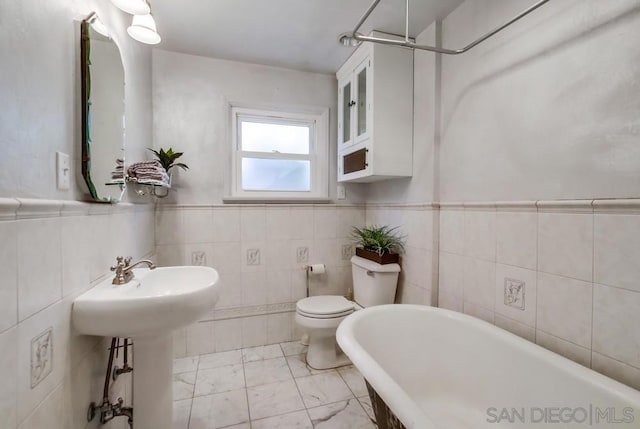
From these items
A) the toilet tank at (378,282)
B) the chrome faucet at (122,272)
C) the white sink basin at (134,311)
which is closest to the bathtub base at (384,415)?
the white sink basin at (134,311)

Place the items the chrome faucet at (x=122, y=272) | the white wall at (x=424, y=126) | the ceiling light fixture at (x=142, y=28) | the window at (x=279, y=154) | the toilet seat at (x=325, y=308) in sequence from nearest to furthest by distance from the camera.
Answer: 1. the chrome faucet at (x=122, y=272)
2. the ceiling light fixture at (x=142, y=28)
3. the white wall at (x=424, y=126)
4. the toilet seat at (x=325, y=308)
5. the window at (x=279, y=154)

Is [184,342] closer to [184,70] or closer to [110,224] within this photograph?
[110,224]

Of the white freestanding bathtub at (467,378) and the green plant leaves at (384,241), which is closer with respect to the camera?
the white freestanding bathtub at (467,378)

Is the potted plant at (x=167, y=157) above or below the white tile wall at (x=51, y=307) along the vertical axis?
above

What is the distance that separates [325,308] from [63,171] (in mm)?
1606

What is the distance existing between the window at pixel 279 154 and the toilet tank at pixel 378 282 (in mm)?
792

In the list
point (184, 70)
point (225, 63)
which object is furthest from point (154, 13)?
point (225, 63)

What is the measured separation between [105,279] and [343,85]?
2082 mm

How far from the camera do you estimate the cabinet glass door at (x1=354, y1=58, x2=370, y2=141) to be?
1874 mm

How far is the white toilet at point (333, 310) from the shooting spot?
6.16 feet

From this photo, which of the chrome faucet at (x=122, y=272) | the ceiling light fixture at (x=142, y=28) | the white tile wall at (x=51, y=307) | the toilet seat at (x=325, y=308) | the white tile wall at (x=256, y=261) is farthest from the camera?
the white tile wall at (x=256, y=261)

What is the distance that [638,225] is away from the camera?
2.87 ft

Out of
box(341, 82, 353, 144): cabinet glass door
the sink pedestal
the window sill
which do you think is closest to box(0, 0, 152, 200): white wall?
the sink pedestal

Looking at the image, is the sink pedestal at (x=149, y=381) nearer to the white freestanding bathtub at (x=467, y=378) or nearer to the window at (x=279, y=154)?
the white freestanding bathtub at (x=467, y=378)
